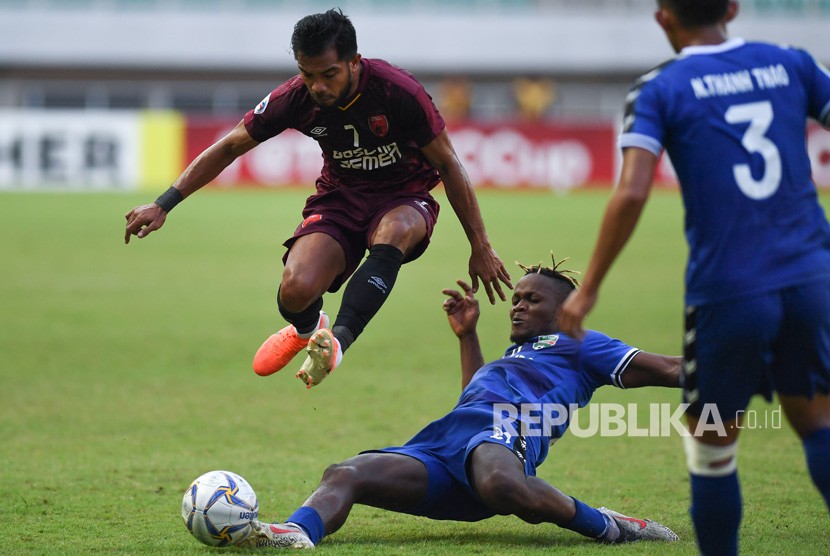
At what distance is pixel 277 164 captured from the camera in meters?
32.2

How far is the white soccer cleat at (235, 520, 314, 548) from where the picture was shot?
5.40m

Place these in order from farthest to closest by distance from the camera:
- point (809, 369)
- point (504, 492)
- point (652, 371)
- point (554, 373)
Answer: point (554, 373), point (652, 371), point (504, 492), point (809, 369)

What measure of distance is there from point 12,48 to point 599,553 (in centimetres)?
4205

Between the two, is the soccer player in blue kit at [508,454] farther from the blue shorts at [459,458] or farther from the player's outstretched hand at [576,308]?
the player's outstretched hand at [576,308]

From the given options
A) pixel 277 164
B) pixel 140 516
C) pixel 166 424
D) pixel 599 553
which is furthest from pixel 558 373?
pixel 277 164

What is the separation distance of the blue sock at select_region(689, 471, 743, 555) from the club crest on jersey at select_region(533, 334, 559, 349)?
1855 millimetres

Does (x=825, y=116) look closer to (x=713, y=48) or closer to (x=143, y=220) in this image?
(x=713, y=48)

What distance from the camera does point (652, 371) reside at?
5980 millimetres

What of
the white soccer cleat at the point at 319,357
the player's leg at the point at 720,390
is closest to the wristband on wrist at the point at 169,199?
the white soccer cleat at the point at 319,357

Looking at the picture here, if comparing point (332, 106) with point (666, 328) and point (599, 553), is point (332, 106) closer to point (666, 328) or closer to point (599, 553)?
point (599, 553)

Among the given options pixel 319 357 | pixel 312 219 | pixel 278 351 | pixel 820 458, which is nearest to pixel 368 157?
pixel 312 219

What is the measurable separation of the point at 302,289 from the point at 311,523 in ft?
5.28

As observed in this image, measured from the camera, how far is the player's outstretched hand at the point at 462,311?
669 centimetres

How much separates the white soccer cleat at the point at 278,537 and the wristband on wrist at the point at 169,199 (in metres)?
2.15
